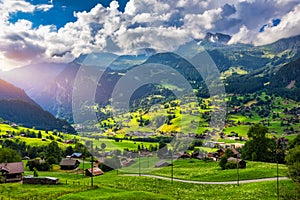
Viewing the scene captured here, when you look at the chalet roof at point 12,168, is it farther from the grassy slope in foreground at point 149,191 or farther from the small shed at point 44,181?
the grassy slope in foreground at point 149,191

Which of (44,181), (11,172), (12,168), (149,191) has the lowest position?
(11,172)

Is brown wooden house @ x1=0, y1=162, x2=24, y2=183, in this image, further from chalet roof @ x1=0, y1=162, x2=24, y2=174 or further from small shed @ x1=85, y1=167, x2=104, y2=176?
small shed @ x1=85, y1=167, x2=104, y2=176

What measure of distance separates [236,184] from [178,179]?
45.1ft

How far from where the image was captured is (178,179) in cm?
6694

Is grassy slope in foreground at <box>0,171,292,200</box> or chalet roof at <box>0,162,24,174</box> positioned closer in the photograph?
grassy slope in foreground at <box>0,171,292,200</box>

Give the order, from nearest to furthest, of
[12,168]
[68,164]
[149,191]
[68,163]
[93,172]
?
[149,191] → [12,168] → [93,172] → [68,164] → [68,163]

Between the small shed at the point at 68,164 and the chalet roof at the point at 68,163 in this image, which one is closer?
the small shed at the point at 68,164

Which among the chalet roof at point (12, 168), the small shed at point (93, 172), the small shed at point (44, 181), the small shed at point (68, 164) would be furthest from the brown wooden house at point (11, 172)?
the small shed at point (68, 164)

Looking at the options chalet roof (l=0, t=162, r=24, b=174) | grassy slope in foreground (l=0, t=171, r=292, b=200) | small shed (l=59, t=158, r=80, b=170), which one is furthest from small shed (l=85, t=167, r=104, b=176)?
grassy slope in foreground (l=0, t=171, r=292, b=200)

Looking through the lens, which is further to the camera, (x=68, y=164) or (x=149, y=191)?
(x=68, y=164)

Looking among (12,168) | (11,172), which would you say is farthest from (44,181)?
(12,168)

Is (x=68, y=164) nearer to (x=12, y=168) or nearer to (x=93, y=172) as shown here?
(x=93, y=172)

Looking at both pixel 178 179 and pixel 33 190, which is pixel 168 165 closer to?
pixel 178 179

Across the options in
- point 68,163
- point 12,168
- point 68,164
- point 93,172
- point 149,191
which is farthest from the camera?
point 68,163
